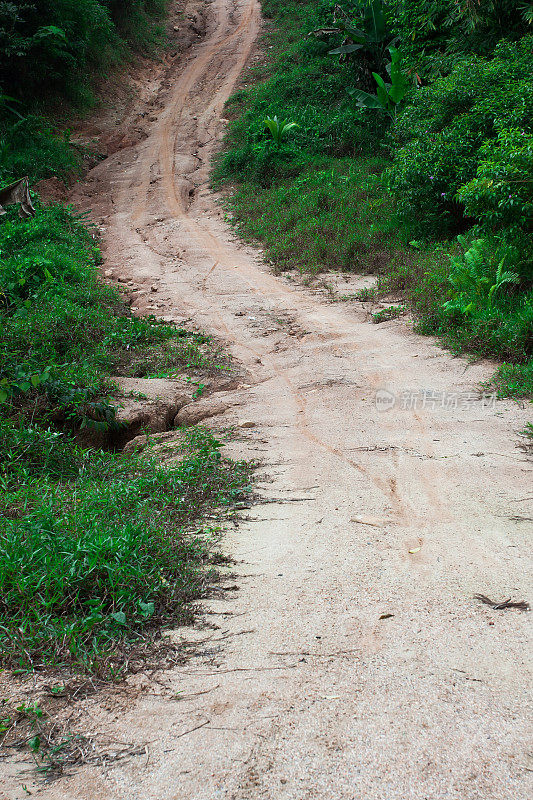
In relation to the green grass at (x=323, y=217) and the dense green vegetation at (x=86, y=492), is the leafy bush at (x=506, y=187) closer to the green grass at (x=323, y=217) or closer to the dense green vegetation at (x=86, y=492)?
the green grass at (x=323, y=217)

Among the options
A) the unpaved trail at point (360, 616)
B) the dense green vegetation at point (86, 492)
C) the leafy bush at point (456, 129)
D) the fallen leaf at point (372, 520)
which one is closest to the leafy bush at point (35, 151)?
the dense green vegetation at point (86, 492)

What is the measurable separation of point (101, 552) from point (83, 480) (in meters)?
1.35

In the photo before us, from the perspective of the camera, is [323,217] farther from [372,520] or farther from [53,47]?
[53,47]

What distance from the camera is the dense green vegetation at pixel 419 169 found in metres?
6.42

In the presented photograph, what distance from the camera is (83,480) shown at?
158 inches

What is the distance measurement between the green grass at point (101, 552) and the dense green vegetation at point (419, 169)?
3.12 m

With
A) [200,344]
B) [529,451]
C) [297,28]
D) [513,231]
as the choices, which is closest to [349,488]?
[529,451]

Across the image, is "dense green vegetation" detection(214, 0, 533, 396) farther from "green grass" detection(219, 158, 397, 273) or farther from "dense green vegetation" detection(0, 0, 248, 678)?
"dense green vegetation" detection(0, 0, 248, 678)

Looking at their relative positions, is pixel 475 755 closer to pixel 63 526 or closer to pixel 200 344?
pixel 63 526

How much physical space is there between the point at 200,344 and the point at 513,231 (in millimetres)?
3911

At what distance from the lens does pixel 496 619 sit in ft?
7.92

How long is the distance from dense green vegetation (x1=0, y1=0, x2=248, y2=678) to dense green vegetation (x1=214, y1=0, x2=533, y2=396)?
3.08 metres

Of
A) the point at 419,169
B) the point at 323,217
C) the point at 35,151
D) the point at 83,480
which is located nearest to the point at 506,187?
the point at 419,169

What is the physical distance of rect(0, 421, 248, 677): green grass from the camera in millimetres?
2381
